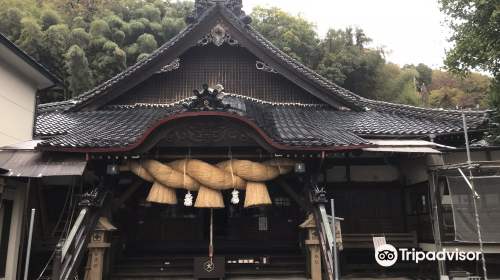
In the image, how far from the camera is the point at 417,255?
33.2ft

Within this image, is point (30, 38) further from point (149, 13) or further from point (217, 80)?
point (217, 80)

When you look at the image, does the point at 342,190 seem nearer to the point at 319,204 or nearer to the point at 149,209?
the point at 319,204

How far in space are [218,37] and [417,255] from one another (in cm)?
Answer: 881

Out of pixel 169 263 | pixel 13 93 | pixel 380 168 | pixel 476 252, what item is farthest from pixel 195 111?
pixel 476 252

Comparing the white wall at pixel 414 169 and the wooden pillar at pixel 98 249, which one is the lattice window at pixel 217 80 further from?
the wooden pillar at pixel 98 249

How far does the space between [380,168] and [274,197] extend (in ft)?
11.0

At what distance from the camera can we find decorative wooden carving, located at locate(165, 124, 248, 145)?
8.98 metres

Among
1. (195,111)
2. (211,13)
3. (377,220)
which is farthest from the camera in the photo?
(211,13)

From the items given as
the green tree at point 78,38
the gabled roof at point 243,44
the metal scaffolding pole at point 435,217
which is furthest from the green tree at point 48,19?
the metal scaffolding pole at point 435,217

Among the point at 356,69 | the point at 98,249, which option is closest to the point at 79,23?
the point at 356,69

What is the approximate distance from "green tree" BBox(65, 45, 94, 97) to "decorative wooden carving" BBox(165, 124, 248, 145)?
18.8 metres

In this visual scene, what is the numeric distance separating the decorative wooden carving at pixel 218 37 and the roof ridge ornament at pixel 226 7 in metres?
1.20

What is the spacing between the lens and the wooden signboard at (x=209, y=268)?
29.9ft

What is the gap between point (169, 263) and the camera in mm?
10008
